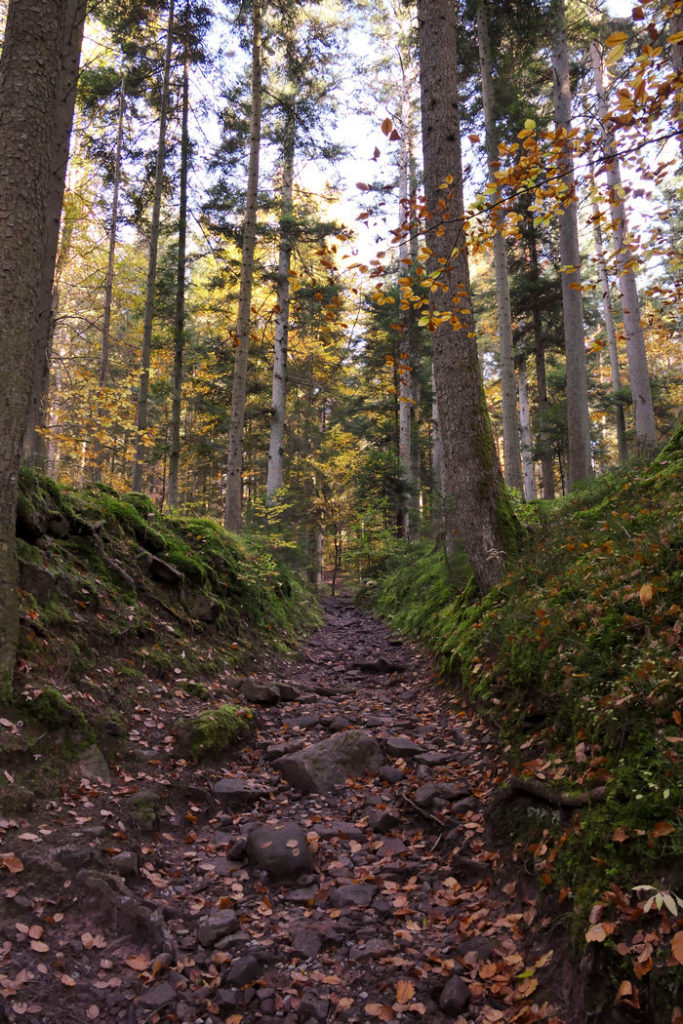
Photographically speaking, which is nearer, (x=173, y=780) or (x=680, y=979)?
Result: (x=680, y=979)

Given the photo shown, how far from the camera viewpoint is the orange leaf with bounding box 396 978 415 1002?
269 centimetres

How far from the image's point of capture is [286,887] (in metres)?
3.65

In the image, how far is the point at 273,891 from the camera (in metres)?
3.61

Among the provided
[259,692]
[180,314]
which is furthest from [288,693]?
[180,314]

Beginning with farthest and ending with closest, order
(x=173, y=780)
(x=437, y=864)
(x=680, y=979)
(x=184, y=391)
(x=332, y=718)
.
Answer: (x=184, y=391) < (x=332, y=718) < (x=173, y=780) < (x=437, y=864) < (x=680, y=979)

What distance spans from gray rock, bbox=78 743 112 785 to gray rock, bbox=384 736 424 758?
2.52 m

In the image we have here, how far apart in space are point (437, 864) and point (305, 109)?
17541 mm

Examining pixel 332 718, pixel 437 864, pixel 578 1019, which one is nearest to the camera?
pixel 578 1019

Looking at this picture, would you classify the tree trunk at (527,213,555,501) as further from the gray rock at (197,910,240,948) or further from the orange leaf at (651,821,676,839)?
the gray rock at (197,910,240,948)

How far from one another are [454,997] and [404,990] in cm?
27

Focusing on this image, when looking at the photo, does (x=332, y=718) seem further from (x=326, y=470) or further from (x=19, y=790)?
(x=326, y=470)

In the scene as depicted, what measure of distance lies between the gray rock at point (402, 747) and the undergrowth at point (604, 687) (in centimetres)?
74

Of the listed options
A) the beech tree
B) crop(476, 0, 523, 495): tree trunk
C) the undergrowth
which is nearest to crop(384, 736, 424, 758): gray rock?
the undergrowth

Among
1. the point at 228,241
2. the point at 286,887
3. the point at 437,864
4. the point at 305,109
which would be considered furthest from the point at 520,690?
the point at 305,109
